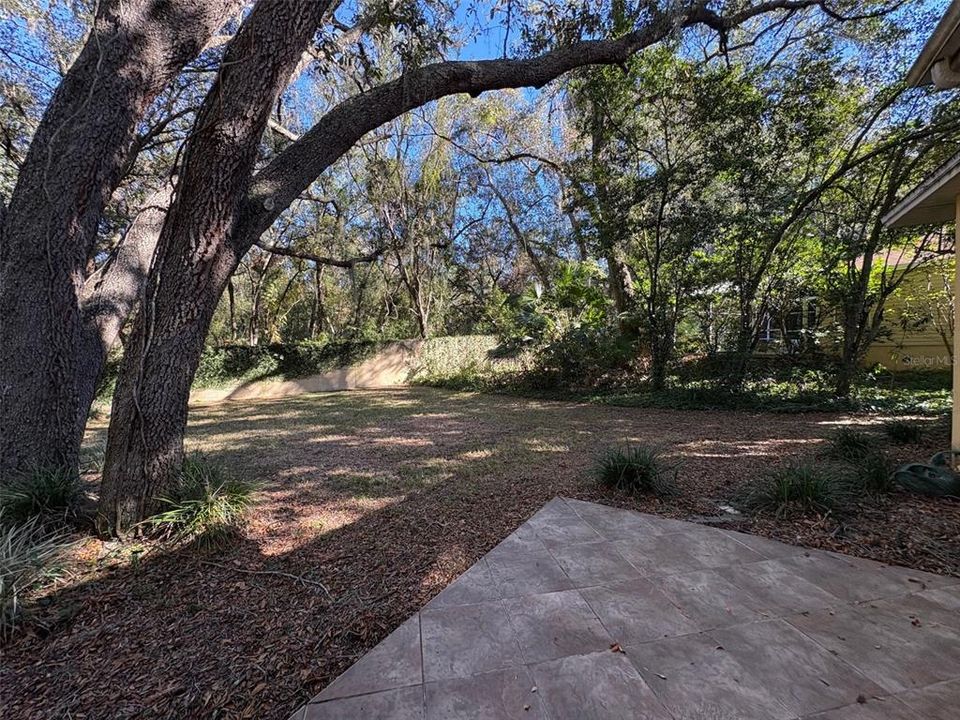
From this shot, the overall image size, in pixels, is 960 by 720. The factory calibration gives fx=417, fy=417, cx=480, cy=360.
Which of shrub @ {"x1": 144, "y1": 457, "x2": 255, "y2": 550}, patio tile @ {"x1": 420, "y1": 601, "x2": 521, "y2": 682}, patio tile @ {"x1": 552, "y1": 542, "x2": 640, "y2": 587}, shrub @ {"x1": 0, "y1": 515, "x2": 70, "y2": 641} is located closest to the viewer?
patio tile @ {"x1": 420, "y1": 601, "x2": 521, "y2": 682}

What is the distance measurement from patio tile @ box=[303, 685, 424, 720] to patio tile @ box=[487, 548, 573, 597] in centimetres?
→ 70

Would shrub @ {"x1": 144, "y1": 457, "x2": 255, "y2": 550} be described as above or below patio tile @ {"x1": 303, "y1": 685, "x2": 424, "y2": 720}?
above

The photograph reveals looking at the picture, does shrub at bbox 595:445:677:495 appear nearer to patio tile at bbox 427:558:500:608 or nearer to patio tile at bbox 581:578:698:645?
patio tile at bbox 581:578:698:645

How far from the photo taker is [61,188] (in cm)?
262

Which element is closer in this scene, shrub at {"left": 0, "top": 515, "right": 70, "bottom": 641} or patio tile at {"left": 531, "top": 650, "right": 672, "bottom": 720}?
patio tile at {"left": 531, "top": 650, "right": 672, "bottom": 720}

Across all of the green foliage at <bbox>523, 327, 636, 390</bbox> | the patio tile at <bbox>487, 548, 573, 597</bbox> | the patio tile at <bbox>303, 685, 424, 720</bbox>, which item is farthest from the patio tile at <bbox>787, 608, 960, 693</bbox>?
the green foliage at <bbox>523, 327, 636, 390</bbox>

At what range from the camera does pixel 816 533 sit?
2.62 m

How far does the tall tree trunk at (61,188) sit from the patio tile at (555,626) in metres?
3.17

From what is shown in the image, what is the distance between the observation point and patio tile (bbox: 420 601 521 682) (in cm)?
160

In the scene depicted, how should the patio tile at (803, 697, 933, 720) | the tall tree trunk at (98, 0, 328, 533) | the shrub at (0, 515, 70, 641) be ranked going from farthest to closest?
the tall tree trunk at (98, 0, 328, 533)
the shrub at (0, 515, 70, 641)
the patio tile at (803, 697, 933, 720)

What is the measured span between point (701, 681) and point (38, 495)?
11.9 feet

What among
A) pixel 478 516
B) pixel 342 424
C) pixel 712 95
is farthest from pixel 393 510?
pixel 712 95

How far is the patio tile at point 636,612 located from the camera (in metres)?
1.76

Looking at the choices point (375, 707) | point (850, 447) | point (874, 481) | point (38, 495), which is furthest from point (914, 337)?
point (38, 495)
